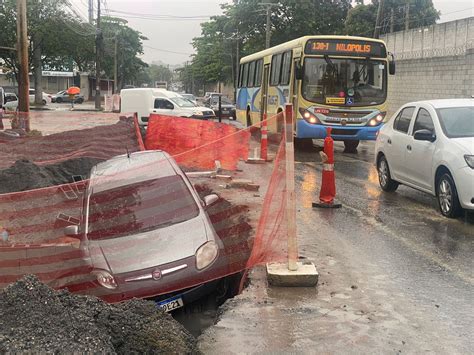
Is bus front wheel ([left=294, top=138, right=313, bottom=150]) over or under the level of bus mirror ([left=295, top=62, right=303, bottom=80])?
under

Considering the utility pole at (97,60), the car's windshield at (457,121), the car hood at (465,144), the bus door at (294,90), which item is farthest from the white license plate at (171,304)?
the utility pole at (97,60)

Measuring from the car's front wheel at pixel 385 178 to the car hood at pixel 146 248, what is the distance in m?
5.19

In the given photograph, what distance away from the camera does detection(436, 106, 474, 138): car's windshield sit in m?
7.86

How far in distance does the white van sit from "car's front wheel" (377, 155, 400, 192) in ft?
50.6

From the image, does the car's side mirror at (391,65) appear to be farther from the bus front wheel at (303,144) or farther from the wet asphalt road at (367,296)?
the wet asphalt road at (367,296)

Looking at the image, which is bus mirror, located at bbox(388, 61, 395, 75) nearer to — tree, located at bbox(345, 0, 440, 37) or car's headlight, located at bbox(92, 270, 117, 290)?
car's headlight, located at bbox(92, 270, 117, 290)

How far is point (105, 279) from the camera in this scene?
16.8 ft

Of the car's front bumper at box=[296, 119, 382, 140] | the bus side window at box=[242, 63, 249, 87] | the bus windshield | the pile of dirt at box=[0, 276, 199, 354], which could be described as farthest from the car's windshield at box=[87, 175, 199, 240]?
the bus side window at box=[242, 63, 249, 87]

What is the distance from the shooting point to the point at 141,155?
23.1ft

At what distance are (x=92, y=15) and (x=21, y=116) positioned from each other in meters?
37.1

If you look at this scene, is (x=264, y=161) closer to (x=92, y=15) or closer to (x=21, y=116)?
(x=21, y=116)

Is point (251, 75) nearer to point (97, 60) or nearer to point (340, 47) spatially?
point (340, 47)

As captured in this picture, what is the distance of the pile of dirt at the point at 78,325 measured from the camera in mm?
3094

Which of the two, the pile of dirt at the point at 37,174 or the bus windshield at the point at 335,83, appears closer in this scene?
the pile of dirt at the point at 37,174
